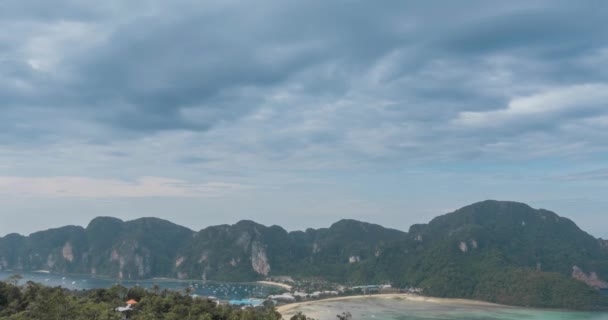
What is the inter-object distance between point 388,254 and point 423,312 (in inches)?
2374

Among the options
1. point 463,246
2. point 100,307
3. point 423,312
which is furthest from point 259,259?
point 100,307

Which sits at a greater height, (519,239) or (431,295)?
(519,239)

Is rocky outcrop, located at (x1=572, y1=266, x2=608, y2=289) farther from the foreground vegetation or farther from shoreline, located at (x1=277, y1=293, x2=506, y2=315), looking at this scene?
the foreground vegetation

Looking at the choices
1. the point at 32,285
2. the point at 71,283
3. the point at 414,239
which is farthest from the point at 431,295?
the point at 71,283

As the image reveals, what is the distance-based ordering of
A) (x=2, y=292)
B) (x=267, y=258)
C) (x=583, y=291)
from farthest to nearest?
(x=267, y=258) → (x=583, y=291) → (x=2, y=292)

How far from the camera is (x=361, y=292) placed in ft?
387

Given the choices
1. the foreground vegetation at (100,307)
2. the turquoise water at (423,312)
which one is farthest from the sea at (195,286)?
the foreground vegetation at (100,307)

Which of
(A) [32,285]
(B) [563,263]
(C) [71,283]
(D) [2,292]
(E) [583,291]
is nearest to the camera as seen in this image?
(D) [2,292]

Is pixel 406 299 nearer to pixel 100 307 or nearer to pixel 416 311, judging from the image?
pixel 416 311

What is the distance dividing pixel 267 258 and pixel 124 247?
54.4 metres

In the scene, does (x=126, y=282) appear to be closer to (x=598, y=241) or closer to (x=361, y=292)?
(x=361, y=292)

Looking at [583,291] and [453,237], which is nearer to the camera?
[583,291]

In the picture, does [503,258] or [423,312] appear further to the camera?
[503,258]

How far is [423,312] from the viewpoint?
88375mm
